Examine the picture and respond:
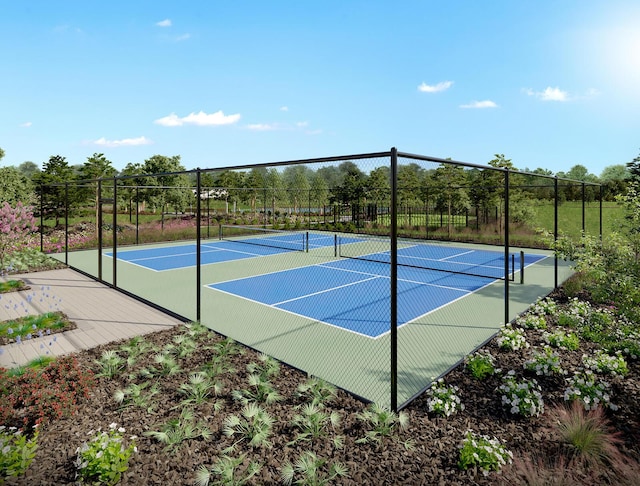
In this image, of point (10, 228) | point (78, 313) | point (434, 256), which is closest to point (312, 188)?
point (434, 256)

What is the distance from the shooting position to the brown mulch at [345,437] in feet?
10.8

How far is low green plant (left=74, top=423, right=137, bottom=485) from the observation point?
317 cm

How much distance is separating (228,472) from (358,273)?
33.4 ft

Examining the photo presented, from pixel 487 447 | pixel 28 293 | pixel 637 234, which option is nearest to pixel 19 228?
pixel 28 293

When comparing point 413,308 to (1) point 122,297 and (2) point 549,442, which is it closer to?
(2) point 549,442

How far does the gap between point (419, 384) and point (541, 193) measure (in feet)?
82.9

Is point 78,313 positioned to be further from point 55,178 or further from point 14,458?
point 55,178

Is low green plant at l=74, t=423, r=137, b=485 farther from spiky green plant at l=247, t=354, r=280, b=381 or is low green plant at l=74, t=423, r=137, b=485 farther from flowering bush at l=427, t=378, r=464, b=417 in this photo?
flowering bush at l=427, t=378, r=464, b=417

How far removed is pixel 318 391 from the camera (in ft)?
15.3

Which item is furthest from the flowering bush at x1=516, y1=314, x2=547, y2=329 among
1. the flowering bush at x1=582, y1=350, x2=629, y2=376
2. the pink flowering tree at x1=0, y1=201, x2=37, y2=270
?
the pink flowering tree at x1=0, y1=201, x2=37, y2=270

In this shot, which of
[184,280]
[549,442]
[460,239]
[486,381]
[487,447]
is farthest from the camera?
[460,239]

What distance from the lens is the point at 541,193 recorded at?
26.2 metres

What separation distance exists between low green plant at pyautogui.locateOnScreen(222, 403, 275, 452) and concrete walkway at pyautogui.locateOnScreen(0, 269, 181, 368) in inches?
132

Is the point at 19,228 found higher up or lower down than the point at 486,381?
higher up
